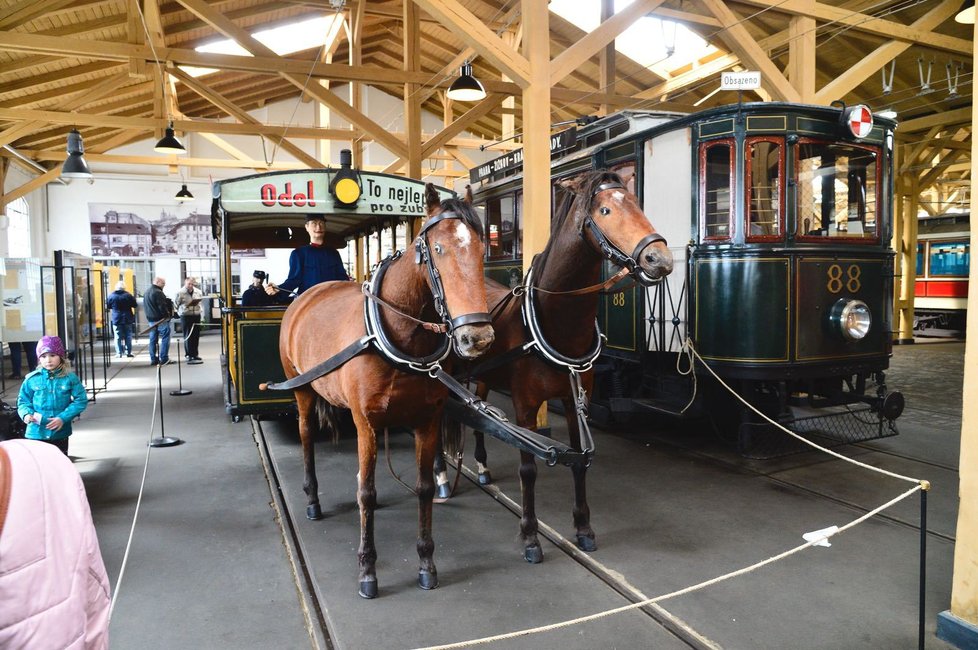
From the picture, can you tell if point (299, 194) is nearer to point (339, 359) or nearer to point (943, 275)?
point (339, 359)

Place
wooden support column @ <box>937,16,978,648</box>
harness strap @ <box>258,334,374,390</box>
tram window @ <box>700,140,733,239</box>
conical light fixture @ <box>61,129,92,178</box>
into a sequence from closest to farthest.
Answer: wooden support column @ <box>937,16,978,648</box>
harness strap @ <box>258,334,374,390</box>
tram window @ <box>700,140,733,239</box>
conical light fixture @ <box>61,129,92,178</box>

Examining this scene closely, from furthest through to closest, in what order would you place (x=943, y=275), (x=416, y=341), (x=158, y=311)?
(x=943, y=275), (x=158, y=311), (x=416, y=341)

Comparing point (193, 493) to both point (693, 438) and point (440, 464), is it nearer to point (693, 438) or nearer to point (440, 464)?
point (440, 464)

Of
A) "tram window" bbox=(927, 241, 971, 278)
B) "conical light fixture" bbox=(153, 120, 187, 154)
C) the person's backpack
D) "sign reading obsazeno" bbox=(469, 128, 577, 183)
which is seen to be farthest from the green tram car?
"tram window" bbox=(927, 241, 971, 278)

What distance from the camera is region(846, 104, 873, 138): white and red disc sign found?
519 cm

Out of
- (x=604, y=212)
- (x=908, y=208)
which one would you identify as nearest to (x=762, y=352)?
(x=604, y=212)

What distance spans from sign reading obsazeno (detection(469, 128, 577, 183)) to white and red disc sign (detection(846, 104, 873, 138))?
2830 mm

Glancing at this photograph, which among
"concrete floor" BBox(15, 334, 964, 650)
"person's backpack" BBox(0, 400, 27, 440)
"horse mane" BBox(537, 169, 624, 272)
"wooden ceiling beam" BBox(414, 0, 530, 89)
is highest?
"wooden ceiling beam" BBox(414, 0, 530, 89)

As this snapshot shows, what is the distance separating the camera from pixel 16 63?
11586 millimetres

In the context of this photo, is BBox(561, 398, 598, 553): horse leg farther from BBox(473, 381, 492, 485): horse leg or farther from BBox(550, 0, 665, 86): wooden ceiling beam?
BBox(550, 0, 665, 86): wooden ceiling beam

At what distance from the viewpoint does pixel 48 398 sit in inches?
178

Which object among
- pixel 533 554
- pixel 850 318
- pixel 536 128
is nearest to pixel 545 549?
pixel 533 554

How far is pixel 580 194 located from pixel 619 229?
0.38 m

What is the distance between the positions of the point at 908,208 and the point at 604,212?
588 inches
